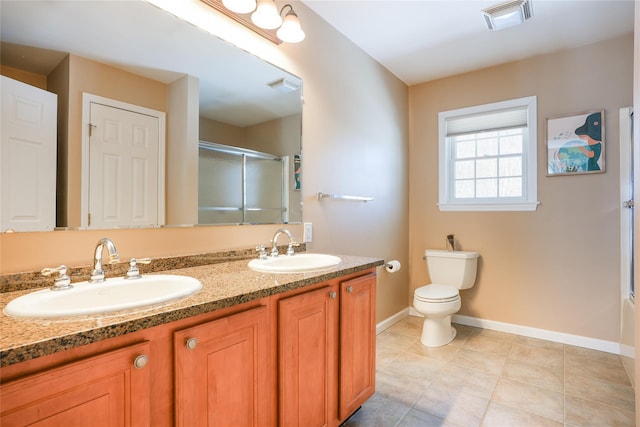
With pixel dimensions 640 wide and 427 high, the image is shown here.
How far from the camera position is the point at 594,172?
2537 millimetres

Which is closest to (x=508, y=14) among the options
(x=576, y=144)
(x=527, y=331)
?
(x=576, y=144)

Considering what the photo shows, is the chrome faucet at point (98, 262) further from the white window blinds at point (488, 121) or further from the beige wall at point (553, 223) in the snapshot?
the white window blinds at point (488, 121)

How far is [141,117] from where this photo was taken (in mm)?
1350

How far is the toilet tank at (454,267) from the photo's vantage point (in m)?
2.88

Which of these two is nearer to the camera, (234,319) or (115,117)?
(234,319)

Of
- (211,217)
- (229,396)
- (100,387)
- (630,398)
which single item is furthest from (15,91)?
(630,398)

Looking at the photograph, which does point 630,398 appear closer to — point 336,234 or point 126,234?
point 336,234

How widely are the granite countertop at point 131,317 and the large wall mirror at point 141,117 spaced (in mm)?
336

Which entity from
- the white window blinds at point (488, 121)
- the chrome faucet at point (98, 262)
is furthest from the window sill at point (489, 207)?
the chrome faucet at point (98, 262)

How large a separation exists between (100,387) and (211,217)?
964mm

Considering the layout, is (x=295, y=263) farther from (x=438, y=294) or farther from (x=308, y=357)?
(x=438, y=294)

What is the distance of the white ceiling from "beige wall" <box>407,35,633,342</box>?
0.18 m

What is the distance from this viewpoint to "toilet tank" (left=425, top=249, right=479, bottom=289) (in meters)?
2.88

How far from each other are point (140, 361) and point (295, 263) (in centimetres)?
104
